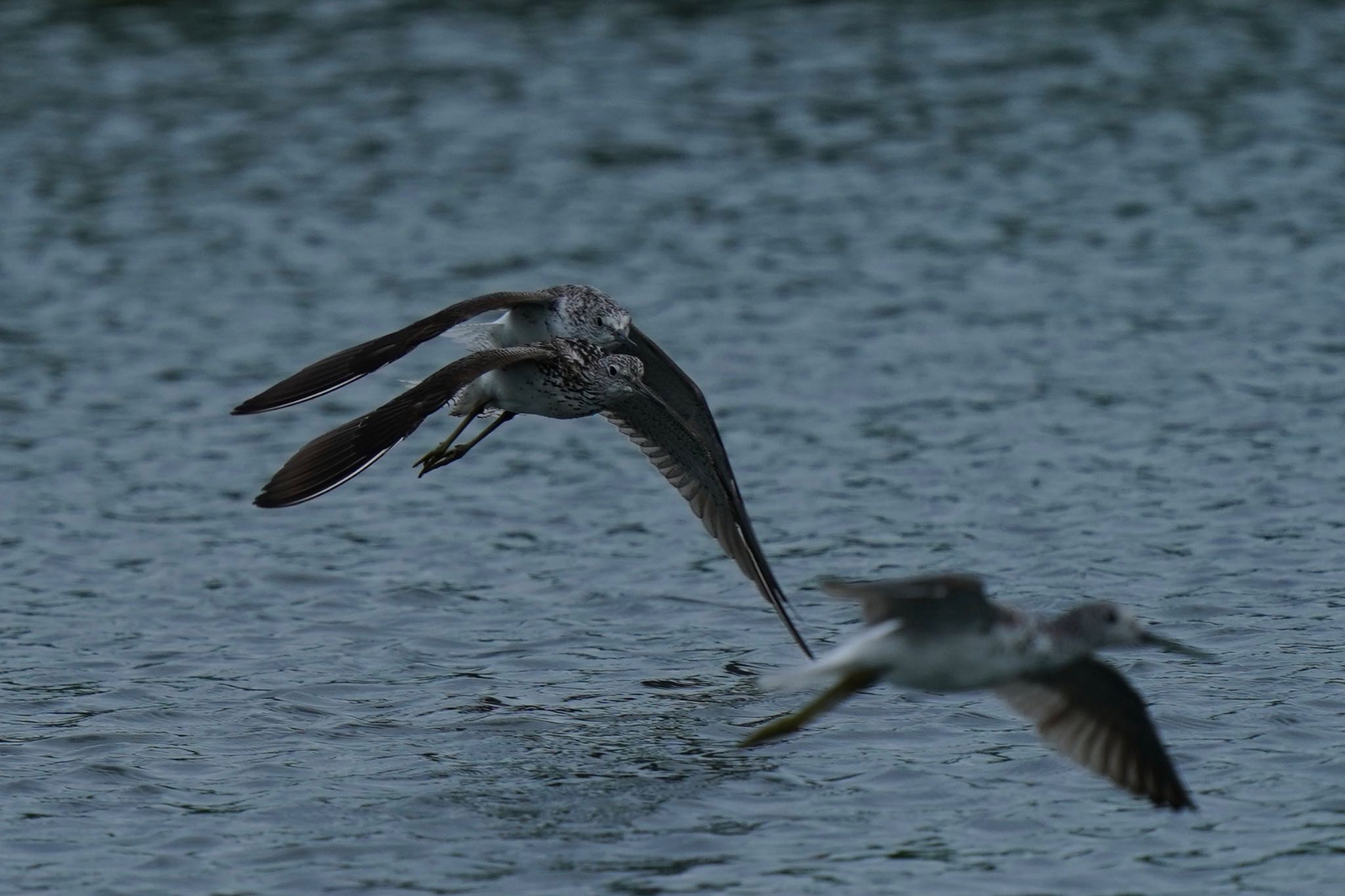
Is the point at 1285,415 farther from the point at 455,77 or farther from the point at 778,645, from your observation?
the point at 455,77

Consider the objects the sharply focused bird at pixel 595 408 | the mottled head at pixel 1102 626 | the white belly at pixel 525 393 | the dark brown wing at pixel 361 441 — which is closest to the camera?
the mottled head at pixel 1102 626

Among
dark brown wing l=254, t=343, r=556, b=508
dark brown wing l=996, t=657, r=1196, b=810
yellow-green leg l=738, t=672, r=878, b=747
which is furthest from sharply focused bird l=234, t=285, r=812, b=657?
dark brown wing l=996, t=657, r=1196, b=810

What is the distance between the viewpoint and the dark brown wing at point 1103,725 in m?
7.84

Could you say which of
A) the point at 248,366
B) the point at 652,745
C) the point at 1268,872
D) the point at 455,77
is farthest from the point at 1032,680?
the point at 455,77

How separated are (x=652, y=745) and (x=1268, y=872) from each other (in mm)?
2839

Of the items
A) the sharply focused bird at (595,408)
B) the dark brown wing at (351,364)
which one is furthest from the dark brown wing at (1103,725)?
the dark brown wing at (351,364)

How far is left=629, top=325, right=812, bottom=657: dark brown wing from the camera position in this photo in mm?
11016

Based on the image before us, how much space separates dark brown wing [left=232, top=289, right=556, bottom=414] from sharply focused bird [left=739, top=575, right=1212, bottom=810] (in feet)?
8.43

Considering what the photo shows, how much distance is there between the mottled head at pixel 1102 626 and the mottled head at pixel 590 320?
12.6 ft

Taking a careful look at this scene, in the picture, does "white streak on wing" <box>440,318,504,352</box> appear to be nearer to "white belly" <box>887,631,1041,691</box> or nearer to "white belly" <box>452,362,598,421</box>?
"white belly" <box>452,362,598,421</box>

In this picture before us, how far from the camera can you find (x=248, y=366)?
16828 mm

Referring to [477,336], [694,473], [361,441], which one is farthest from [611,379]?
[361,441]

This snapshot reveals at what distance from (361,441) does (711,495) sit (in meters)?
2.64

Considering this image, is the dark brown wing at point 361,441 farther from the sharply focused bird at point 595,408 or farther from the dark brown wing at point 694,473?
the dark brown wing at point 694,473
